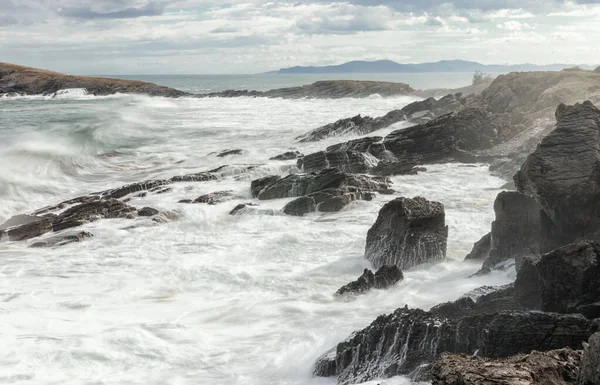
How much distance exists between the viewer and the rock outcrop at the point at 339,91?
8050cm

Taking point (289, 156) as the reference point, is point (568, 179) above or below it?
above

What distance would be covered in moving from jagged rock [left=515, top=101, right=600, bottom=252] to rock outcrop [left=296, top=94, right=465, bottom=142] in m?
24.6

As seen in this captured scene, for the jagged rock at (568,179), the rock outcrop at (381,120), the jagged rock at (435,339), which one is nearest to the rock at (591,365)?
the jagged rock at (435,339)

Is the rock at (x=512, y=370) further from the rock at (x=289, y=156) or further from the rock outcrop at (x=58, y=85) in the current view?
the rock outcrop at (x=58, y=85)

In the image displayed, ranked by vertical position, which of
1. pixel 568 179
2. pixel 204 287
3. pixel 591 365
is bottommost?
pixel 204 287

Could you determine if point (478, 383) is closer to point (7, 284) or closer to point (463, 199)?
point (7, 284)

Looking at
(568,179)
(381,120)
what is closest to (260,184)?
(568,179)

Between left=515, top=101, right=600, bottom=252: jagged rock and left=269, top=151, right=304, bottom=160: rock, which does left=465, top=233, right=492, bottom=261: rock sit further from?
left=269, top=151, right=304, bottom=160: rock

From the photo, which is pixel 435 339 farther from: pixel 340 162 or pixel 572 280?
pixel 340 162

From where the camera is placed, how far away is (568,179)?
9164 millimetres

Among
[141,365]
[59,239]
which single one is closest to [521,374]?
[141,365]

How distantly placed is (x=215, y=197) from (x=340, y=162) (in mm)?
6545

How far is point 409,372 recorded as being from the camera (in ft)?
21.9

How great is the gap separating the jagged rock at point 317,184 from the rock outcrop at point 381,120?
1455 cm
